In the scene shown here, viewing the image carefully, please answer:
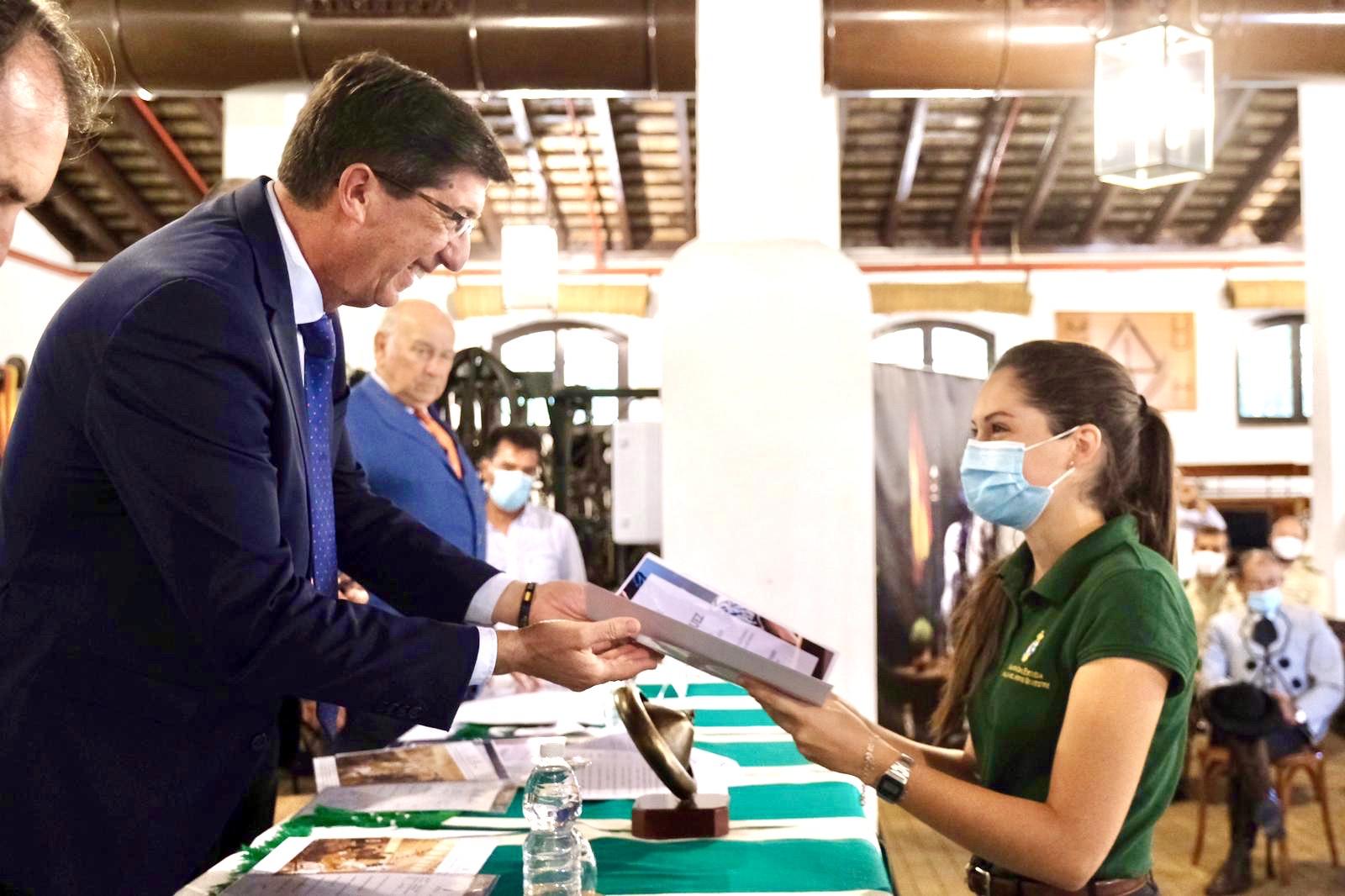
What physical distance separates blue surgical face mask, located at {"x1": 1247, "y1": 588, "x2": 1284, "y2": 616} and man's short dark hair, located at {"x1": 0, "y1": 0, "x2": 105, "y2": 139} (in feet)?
17.9

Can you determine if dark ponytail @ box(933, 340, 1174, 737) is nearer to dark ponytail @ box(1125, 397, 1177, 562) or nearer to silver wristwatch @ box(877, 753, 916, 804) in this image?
dark ponytail @ box(1125, 397, 1177, 562)

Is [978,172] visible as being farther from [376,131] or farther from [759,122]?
[376,131]

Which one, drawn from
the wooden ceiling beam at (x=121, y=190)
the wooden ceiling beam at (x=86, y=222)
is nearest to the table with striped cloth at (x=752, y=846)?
the wooden ceiling beam at (x=121, y=190)

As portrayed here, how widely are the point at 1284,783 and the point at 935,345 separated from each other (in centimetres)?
846

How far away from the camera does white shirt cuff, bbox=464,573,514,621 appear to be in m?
1.93

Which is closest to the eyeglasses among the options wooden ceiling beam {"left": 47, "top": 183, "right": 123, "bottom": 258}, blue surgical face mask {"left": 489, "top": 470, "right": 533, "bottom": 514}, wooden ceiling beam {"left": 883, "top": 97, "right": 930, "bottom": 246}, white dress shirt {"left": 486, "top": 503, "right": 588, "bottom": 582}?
blue surgical face mask {"left": 489, "top": 470, "right": 533, "bottom": 514}

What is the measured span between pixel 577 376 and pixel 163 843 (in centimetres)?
1235

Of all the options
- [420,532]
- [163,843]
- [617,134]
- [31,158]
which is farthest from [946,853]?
[617,134]

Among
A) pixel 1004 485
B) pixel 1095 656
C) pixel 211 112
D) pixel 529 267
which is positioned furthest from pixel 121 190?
pixel 1095 656

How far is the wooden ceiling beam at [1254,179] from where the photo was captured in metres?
11.4

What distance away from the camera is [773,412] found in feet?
13.7

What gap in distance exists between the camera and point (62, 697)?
1394 mm

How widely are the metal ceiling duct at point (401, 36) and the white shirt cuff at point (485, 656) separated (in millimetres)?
4096

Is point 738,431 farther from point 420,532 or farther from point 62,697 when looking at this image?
point 62,697
